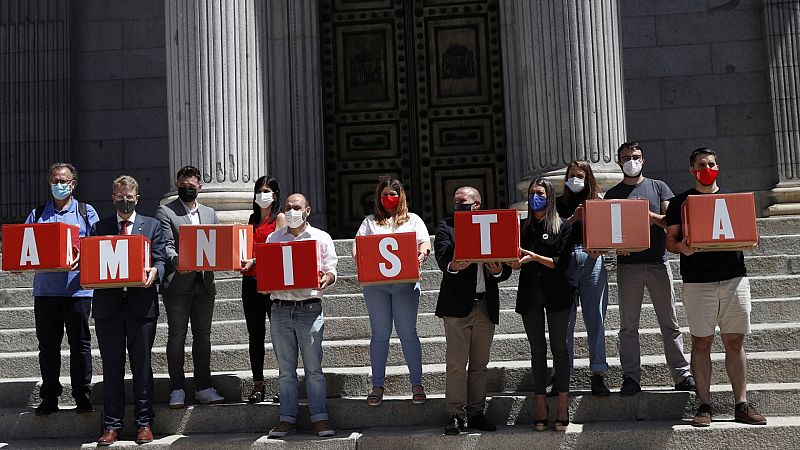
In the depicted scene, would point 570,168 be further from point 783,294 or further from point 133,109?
point 133,109

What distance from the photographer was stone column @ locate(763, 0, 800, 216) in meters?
13.9

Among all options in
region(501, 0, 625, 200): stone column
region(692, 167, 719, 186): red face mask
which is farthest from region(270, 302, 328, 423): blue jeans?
region(501, 0, 625, 200): stone column

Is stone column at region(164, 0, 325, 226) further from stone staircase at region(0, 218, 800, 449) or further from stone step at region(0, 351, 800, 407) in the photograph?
stone step at region(0, 351, 800, 407)

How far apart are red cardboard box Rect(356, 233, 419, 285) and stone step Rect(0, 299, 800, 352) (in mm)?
1741

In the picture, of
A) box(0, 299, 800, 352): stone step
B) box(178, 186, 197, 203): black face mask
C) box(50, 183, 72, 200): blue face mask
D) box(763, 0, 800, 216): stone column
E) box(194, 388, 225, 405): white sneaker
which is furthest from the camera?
box(763, 0, 800, 216): stone column

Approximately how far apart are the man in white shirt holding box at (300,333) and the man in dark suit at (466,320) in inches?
38.7

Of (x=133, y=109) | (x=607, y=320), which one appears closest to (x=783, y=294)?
(x=607, y=320)

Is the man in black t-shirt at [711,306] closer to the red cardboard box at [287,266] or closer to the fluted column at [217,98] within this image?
the red cardboard box at [287,266]

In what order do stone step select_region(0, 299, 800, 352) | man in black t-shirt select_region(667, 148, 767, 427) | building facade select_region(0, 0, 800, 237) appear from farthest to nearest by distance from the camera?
1. building facade select_region(0, 0, 800, 237)
2. stone step select_region(0, 299, 800, 352)
3. man in black t-shirt select_region(667, 148, 767, 427)

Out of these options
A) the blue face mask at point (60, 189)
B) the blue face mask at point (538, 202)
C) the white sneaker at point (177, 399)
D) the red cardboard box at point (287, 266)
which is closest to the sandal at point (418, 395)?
the red cardboard box at point (287, 266)

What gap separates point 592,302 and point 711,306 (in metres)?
1.01

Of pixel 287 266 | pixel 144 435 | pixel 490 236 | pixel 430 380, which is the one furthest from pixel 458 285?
pixel 144 435

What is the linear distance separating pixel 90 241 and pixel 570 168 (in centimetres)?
405

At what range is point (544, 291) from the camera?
26.5ft
